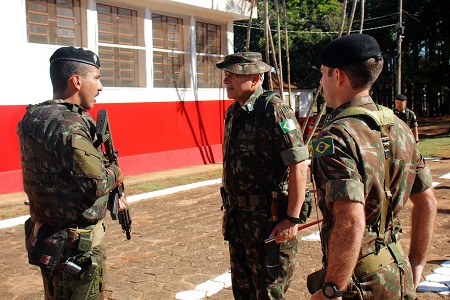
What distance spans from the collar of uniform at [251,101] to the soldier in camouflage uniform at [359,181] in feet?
3.72

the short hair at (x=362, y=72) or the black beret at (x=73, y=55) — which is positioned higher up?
the black beret at (x=73, y=55)

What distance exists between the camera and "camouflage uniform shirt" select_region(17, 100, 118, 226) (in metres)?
2.70

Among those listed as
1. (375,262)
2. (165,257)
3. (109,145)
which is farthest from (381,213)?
(165,257)

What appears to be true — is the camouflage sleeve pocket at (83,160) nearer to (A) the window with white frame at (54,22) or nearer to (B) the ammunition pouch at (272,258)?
(B) the ammunition pouch at (272,258)

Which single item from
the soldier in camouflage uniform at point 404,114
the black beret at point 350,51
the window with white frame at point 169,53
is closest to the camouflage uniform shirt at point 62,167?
the black beret at point 350,51

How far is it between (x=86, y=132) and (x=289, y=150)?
1.23m

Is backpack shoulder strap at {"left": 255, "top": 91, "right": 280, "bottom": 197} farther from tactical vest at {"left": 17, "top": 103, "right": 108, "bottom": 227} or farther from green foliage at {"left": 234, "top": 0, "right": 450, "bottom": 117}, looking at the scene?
green foliage at {"left": 234, "top": 0, "right": 450, "bottom": 117}

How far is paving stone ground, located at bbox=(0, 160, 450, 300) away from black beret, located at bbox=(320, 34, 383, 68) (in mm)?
2789

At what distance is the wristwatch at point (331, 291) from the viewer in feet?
6.14

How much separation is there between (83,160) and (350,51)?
1.51 meters

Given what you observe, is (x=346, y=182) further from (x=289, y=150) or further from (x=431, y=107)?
(x=431, y=107)

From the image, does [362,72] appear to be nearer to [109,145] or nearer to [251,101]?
[251,101]

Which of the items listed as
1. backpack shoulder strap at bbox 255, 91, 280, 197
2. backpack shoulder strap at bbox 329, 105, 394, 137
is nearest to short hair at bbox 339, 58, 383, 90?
backpack shoulder strap at bbox 329, 105, 394, 137

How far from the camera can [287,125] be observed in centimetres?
318
